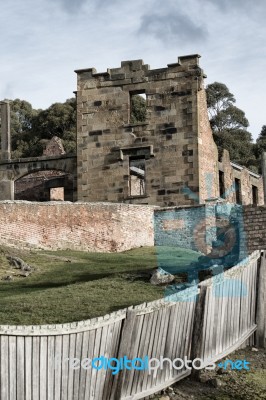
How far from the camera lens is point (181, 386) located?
1088cm

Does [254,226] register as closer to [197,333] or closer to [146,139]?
[146,139]

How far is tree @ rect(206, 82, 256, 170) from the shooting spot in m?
64.1

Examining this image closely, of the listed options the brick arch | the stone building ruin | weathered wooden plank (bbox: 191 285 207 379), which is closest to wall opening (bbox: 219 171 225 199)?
the stone building ruin

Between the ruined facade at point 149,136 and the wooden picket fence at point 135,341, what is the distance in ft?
65.3

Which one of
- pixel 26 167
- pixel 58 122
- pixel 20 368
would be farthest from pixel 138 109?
pixel 20 368

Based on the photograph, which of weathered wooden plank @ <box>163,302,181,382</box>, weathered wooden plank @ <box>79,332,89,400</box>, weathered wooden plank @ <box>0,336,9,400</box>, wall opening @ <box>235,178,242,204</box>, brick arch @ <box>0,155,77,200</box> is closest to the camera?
weathered wooden plank @ <box>0,336,9,400</box>

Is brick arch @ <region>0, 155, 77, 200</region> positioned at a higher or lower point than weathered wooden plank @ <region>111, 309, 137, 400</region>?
higher

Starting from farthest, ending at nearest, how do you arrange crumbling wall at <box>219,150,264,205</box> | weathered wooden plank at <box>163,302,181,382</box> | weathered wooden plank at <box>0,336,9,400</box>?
1. crumbling wall at <box>219,150,264,205</box>
2. weathered wooden plank at <box>163,302,181,382</box>
3. weathered wooden plank at <box>0,336,9,400</box>

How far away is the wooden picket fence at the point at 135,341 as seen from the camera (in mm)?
8812

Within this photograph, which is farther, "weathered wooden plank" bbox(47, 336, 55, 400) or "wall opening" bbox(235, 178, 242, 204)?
"wall opening" bbox(235, 178, 242, 204)

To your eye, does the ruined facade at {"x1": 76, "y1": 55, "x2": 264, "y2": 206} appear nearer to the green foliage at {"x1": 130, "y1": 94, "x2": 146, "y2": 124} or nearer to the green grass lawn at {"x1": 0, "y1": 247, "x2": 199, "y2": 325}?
the green grass lawn at {"x1": 0, "y1": 247, "x2": 199, "y2": 325}

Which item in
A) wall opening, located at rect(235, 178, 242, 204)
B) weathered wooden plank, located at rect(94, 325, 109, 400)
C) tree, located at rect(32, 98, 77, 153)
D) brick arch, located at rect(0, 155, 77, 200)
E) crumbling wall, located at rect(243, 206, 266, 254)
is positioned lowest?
weathered wooden plank, located at rect(94, 325, 109, 400)

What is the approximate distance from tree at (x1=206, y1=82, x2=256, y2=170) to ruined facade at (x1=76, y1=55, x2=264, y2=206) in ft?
93.6

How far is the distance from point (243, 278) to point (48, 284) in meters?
7.28
